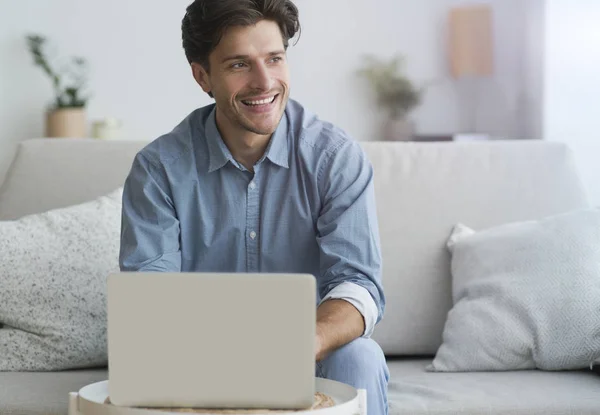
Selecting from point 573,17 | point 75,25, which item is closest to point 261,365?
point 573,17

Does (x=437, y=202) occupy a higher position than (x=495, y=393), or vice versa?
(x=437, y=202)

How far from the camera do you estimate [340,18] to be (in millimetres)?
4227

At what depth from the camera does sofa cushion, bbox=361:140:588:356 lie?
2.36 meters

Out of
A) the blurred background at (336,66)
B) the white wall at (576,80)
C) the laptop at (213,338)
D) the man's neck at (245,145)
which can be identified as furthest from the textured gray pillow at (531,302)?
the blurred background at (336,66)

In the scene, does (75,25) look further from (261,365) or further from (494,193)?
(261,365)

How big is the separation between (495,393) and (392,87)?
98.7 inches

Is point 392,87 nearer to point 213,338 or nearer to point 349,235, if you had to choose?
point 349,235

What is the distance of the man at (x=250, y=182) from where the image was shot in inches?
74.4

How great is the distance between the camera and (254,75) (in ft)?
6.25

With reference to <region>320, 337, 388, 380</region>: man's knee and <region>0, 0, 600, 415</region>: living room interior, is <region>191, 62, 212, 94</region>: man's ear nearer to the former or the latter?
<region>0, 0, 600, 415</region>: living room interior

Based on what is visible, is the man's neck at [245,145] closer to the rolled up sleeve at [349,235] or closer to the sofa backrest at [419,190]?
the rolled up sleeve at [349,235]

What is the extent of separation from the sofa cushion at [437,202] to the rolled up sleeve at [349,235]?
18.7 inches

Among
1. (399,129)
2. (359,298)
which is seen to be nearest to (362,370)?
(359,298)

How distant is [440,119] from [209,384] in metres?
3.32
